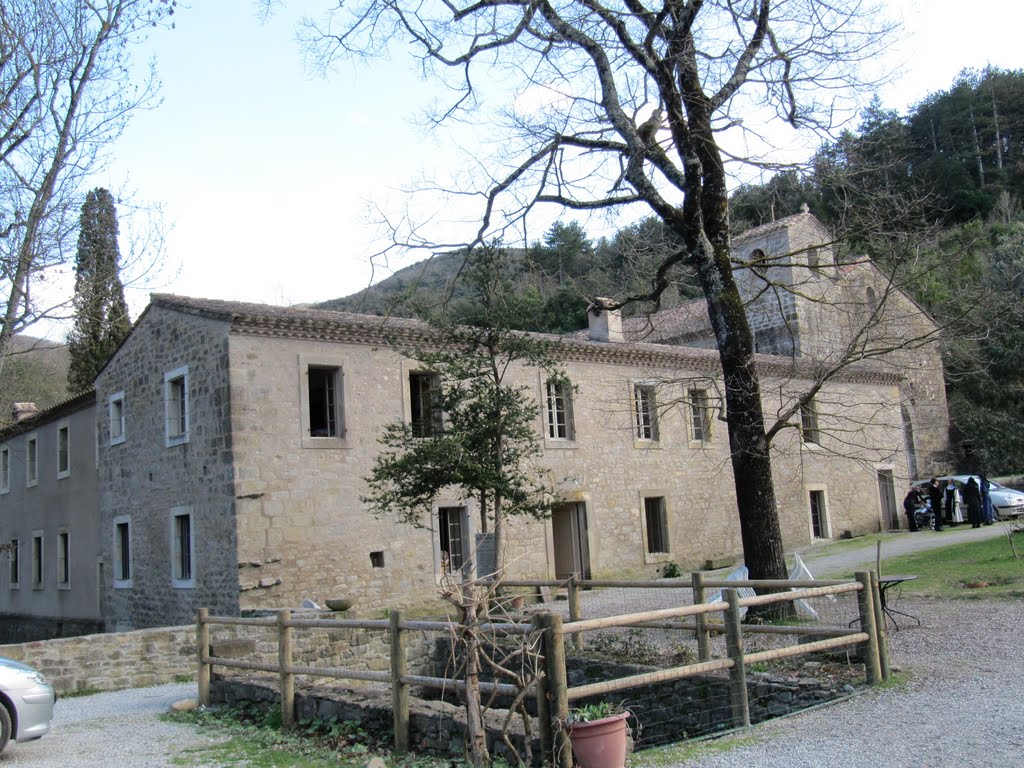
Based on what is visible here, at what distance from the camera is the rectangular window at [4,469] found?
26.8m

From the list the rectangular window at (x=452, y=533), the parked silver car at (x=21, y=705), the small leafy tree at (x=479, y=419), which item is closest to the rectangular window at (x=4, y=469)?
the rectangular window at (x=452, y=533)

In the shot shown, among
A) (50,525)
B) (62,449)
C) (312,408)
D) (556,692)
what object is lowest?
(556,692)

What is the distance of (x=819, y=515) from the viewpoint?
26375mm

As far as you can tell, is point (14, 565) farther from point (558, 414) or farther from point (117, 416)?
point (558, 414)

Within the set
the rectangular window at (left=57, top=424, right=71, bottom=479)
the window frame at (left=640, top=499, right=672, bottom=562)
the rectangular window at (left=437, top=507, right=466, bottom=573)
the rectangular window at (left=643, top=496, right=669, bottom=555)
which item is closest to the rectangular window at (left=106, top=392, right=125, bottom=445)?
the rectangular window at (left=57, top=424, right=71, bottom=479)

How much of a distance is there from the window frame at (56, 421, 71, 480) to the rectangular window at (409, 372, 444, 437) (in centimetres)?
1043

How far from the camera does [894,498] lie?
28703 mm

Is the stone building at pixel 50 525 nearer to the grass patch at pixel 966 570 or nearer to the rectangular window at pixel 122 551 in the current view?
the rectangular window at pixel 122 551

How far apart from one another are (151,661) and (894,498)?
23.7m

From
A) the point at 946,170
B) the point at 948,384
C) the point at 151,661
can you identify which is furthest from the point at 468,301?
the point at 946,170

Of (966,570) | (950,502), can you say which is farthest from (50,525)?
(950,502)

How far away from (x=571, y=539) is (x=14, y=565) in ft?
53.6

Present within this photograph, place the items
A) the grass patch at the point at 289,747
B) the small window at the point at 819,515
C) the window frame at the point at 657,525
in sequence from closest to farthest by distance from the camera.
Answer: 1. the grass patch at the point at 289,747
2. the window frame at the point at 657,525
3. the small window at the point at 819,515

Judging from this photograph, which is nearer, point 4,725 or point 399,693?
point 399,693
